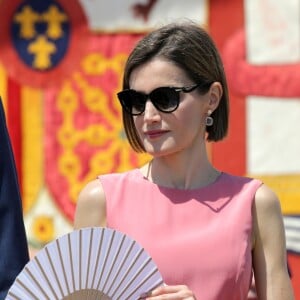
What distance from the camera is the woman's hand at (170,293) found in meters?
1.83

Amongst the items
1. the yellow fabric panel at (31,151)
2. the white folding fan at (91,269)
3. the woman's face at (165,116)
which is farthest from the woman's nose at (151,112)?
the yellow fabric panel at (31,151)

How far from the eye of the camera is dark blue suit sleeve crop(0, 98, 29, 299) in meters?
1.95

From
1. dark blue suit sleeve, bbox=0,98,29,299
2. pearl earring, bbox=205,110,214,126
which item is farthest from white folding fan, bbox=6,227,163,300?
pearl earring, bbox=205,110,214,126

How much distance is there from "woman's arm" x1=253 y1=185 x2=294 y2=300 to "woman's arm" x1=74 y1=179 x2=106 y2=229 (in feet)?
0.96

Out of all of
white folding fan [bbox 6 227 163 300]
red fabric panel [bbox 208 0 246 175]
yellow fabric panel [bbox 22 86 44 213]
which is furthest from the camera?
yellow fabric panel [bbox 22 86 44 213]

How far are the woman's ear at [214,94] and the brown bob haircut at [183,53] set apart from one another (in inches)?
0.4

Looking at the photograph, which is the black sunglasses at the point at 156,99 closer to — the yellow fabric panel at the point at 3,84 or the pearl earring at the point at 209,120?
the pearl earring at the point at 209,120

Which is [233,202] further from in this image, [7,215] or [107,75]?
[107,75]

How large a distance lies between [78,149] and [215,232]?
2.64 metres

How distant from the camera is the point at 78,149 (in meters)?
4.56

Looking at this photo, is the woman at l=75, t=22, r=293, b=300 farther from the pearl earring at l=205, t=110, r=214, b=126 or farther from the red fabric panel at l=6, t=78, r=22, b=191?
the red fabric panel at l=6, t=78, r=22, b=191

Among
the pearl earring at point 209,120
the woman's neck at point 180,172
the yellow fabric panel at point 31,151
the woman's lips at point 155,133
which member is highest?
the pearl earring at point 209,120

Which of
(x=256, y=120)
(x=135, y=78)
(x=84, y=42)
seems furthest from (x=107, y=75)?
(x=135, y=78)

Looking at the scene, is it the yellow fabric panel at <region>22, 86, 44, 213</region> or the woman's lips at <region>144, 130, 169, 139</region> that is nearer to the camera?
the woman's lips at <region>144, 130, 169, 139</region>
